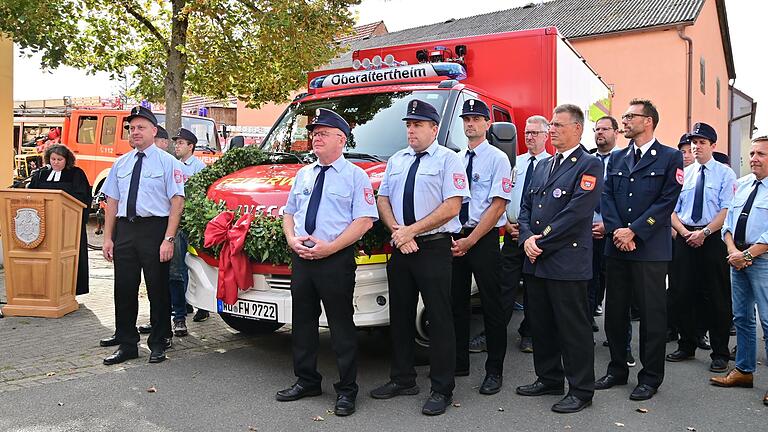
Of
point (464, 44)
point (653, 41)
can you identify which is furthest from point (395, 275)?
point (653, 41)

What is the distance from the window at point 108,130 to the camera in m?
14.6

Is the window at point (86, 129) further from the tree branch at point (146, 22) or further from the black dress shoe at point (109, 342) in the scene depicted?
the black dress shoe at point (109, 342)

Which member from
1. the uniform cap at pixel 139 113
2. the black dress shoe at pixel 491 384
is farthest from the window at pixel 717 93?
the uniform cap at pixel 139 113

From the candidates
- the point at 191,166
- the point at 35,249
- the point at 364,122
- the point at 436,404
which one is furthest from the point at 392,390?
the point at 35,249

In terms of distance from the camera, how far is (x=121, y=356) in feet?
17.6

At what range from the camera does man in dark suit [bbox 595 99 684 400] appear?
15.2 ft

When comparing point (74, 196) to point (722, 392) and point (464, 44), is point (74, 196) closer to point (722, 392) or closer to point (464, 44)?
point (464, 44)

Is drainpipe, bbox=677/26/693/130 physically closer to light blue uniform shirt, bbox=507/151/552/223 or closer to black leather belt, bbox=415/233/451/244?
light blue uniform shirt, bbox=507/151/552/223

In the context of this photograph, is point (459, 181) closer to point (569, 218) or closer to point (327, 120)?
point (569, 218)

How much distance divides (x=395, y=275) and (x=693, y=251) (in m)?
3.08

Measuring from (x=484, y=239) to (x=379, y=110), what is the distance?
173cm

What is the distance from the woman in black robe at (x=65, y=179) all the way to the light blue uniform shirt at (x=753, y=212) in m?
6.39

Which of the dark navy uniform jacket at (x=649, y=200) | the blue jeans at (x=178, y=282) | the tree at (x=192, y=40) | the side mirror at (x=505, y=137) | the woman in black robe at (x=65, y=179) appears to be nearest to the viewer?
the dark navy uniform jacket at (x=649, y=200)

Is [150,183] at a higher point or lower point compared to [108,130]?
lower
